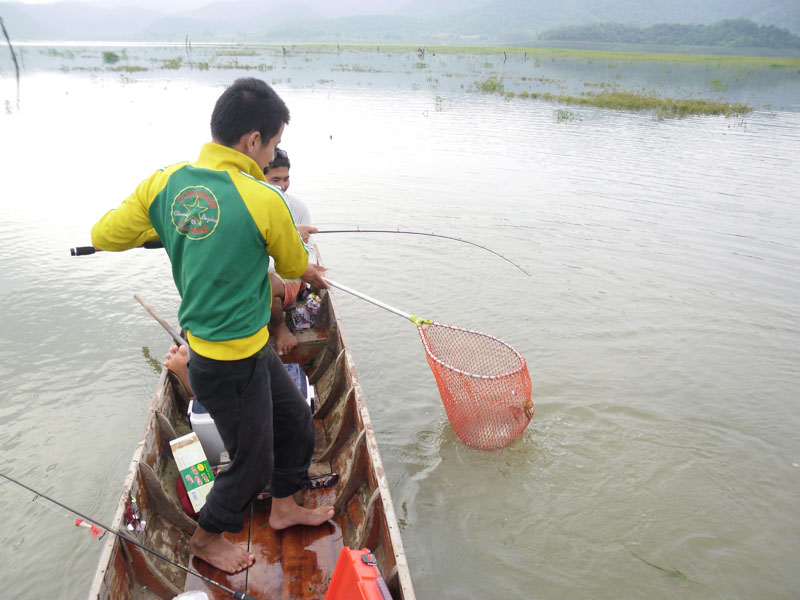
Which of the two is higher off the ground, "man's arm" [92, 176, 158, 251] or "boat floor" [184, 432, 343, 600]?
"man's arm" [92, 176, 158, 251]

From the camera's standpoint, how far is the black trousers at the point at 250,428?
2.09 meters

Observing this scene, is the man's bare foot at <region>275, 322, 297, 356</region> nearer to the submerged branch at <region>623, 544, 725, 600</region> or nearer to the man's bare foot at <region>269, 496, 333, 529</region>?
the man's bare foot at <region>269, 496, 333, 529</region>

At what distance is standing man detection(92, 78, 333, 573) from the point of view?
180 cm

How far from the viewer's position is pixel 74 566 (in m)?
3.30

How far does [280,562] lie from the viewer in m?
2.71

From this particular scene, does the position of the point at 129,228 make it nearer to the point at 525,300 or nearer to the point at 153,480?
the point at 153,480

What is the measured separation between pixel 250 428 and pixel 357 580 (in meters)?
0.77

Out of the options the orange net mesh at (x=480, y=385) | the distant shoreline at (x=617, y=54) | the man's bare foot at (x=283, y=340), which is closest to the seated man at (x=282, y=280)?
the man's bare foot at (x=283, y=340)

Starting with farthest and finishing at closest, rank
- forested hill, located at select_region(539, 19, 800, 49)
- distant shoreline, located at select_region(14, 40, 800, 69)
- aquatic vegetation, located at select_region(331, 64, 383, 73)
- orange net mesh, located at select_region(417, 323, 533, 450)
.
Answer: forested hill, located at select_region(539, 19, 800, 49) → distant shoreline, located at select_region(14, 40, 800, 69) → aquatic vegetation, located at select_region(331, 64, 383, 73) → orange net mesh, located at select_region(417, 323, 533, 450)

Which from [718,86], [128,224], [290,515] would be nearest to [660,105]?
[718,86]

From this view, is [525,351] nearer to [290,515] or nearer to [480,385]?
[480,385]

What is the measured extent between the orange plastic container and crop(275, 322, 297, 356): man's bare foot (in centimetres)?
255

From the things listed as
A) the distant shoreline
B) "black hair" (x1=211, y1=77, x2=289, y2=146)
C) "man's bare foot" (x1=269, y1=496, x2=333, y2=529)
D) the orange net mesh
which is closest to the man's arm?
"black hair" (x1=211, y1=77, x2=289, y2=146)

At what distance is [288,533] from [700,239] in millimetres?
8600
